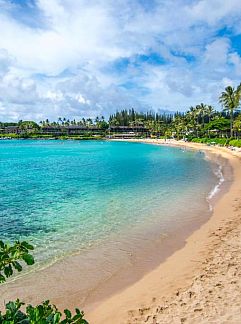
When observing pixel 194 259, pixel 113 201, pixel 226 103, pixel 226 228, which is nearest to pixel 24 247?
pixel 194 259

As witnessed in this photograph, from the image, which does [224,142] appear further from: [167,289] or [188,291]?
[188,291]

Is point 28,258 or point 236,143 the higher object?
point 28,258

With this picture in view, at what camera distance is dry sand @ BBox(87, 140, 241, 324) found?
29.2 feet

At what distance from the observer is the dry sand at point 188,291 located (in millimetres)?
8888

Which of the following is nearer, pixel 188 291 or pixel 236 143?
pixel 188 291

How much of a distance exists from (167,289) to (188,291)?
0.96 m

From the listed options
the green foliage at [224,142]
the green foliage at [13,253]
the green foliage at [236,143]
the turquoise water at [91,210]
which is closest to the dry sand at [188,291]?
the turquoise water at [91,210]

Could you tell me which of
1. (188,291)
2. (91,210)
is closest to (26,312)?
(188,291)

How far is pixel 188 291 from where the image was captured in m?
Answer: 10.5

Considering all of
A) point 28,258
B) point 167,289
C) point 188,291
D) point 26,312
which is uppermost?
point 28,258

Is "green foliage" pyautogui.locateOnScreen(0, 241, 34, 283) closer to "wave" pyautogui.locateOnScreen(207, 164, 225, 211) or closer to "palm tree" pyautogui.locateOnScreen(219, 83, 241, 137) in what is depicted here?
"wave" pyautogui.locateOnScreen(207, 164, 225, 211)

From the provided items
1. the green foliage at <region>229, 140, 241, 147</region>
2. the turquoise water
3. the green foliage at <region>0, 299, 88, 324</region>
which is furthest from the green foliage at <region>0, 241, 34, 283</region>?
the green foliage at <region>229, 140, 241, 147</region>

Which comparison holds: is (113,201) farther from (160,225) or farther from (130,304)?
(130,304)

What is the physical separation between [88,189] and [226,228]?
61.2ft
